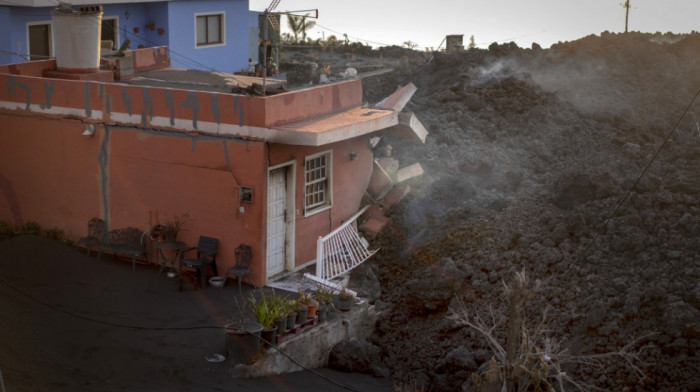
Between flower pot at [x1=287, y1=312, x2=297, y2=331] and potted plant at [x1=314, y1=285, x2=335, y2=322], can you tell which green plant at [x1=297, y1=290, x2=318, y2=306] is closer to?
potted plant at [x1=314, y1=285, x2=335, y2=322]

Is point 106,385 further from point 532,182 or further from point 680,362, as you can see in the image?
point 532,182

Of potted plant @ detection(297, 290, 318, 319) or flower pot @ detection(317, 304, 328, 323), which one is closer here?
potted plant @ detection(297, 290, 318, 319)

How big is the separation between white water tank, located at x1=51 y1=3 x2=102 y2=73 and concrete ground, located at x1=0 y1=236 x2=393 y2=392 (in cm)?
427

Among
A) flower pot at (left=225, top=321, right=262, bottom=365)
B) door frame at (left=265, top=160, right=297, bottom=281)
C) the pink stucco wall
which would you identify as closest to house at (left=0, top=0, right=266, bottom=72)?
the pink stucco wall

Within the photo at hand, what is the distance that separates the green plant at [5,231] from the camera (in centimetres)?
1934

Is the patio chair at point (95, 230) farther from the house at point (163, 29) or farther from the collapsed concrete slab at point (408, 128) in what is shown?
the house at point (163, 29)

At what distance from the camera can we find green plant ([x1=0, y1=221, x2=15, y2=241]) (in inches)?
762

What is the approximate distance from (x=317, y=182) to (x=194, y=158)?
2745 mm

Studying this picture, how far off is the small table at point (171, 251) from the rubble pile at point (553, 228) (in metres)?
4.04

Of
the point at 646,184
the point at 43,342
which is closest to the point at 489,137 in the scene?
the point at 646,184

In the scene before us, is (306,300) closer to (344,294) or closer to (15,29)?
(344,294)

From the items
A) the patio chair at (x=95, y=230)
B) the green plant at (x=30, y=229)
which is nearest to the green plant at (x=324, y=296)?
the patio chair at (x=95, y=230)

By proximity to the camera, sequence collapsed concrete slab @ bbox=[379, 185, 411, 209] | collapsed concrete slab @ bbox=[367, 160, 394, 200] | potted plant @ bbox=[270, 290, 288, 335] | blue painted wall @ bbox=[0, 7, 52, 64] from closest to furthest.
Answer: potted plant @ bbox=[270, 290, 288, 335]
collapsed concrete slab @ bbox=[379, 185, 411, 209]
collapsed concrete slab @ bbox=[367, 160, 394, 200]
blue painted wall @ bbox=[0, 7, 52, 64]

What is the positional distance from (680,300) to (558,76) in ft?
55.3
